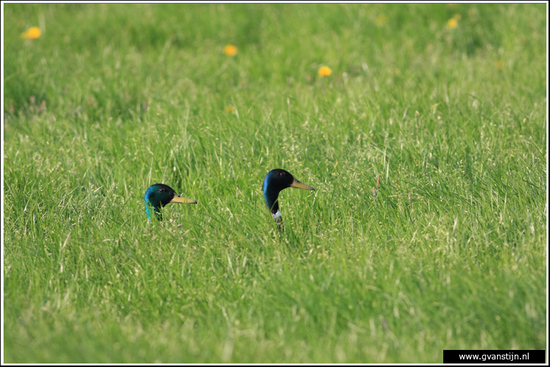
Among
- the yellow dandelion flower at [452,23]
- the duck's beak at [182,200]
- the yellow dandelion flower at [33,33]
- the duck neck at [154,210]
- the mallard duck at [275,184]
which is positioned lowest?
the duck neck at [154,210]

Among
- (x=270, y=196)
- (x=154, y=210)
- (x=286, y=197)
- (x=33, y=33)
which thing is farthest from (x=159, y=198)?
(x=33, y=33)

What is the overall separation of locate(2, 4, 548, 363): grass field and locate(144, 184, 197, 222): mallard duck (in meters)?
0.11

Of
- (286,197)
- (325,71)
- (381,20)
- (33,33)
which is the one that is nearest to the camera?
(286,197)

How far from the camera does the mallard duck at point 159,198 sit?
136 inches

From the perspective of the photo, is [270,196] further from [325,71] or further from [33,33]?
[33,33]

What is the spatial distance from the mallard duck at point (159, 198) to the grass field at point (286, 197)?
0.11 m

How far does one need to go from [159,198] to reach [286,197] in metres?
0.77

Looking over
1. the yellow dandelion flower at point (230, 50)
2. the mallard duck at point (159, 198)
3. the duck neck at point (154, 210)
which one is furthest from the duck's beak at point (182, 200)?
the yellow dandelion flower at point (230, 50)

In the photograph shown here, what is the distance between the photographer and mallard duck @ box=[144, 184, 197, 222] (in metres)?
3.45

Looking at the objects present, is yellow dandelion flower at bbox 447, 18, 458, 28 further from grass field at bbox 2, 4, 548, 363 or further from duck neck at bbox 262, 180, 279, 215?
duck neck at bbox 262, 180, 279, 215

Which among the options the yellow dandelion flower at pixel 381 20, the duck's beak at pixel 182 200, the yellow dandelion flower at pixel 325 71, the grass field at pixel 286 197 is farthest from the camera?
the yellow dandelion flower at pixel 381 20

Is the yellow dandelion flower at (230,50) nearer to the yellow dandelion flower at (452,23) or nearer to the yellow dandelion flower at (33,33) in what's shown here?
the yellow dandelion flower at (33,33)

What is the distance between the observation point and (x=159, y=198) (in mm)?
3469

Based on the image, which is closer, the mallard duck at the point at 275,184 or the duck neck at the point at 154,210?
the mallard duck at the point at 275,184
